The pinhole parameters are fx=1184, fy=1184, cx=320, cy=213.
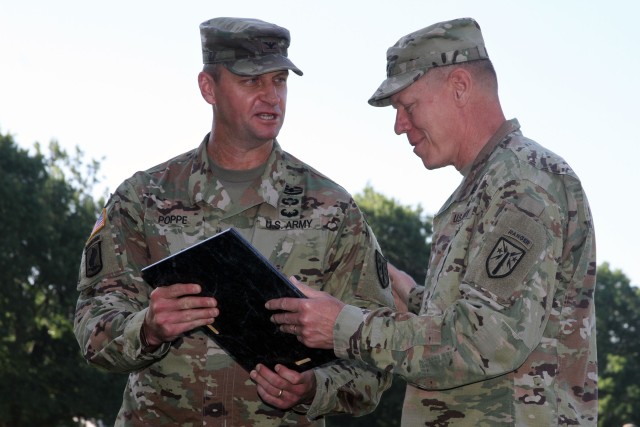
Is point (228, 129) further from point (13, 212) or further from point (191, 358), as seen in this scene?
point (13, 212)

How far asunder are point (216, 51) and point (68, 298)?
41038mm

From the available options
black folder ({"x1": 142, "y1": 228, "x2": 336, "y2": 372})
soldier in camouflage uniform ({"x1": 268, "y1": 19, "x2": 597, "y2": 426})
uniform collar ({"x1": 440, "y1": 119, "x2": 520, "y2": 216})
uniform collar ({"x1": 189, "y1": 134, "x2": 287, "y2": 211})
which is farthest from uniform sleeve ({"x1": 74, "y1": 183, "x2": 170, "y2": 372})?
uniform collar ({"x1": 440, "y1": 119, "x2": 520, "y2": 216})

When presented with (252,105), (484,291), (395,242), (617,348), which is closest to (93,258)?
A: (252,105)

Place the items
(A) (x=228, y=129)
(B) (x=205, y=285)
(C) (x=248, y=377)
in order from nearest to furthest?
(B) (x=205, y=285) → (C) (x=248, y=377) → (A) (x=228, y=129)

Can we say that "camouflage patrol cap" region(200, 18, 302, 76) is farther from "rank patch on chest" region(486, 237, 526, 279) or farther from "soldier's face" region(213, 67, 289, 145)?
"rank patch on chest" region(486, 237, 526, 279)

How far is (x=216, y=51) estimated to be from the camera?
25.4 ft

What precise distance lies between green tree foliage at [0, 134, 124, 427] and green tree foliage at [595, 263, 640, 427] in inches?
1062

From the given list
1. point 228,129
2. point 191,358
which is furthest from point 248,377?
point 228,129

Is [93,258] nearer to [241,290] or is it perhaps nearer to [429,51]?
[241,290]

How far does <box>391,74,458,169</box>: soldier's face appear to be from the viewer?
617 centimetres

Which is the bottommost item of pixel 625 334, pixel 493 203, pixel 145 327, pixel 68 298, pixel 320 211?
pixel 625 334

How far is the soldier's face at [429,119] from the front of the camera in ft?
20.2

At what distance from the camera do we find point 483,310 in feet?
17.7

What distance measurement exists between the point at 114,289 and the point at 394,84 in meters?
2.19
